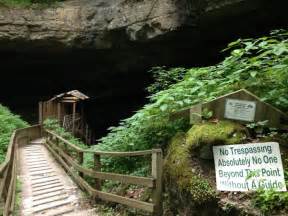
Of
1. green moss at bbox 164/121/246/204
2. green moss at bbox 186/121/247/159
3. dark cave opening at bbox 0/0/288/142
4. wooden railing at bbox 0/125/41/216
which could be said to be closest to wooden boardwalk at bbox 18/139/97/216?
wooden railing at bbox 0/125/41/216

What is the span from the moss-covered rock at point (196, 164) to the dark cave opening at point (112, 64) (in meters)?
12.4

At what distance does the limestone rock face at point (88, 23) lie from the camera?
16.4m

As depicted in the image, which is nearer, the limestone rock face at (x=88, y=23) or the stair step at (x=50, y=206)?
the stair step at (x=50, y=206)

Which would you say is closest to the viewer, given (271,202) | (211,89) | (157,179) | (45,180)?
(271,202)

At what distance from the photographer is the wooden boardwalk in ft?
20.9

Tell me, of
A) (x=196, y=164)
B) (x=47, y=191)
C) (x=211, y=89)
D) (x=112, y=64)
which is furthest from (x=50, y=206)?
(x=112, y=64)

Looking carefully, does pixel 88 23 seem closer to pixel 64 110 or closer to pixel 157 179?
pixel 64 110

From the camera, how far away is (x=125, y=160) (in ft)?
21.2

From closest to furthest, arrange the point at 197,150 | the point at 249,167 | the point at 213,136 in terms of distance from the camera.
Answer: the point at 249,167, the point at 213,136, the point at 197,150

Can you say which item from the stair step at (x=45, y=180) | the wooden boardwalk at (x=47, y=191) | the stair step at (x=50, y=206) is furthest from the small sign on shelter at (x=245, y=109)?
the stair step at (x=45, y=180)

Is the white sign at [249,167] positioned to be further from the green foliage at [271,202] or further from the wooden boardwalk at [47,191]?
the wooden boardwalk at [47,191]

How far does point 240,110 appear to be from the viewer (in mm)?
3887

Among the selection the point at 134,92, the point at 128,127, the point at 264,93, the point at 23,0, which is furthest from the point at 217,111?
the point at 134,92

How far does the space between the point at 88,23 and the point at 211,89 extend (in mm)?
13817
